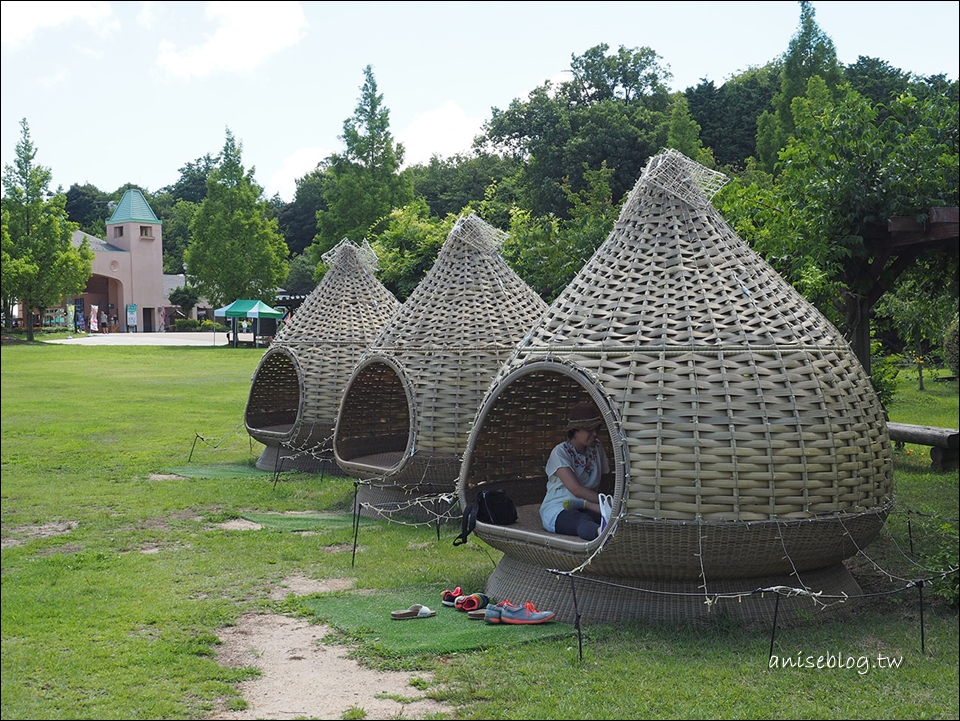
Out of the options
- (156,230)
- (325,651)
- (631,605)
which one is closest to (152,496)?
(325,651)

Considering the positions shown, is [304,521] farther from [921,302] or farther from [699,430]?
[921,302]

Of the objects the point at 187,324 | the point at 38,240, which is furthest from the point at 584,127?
the point at 38,240

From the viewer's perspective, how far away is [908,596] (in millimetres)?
6902

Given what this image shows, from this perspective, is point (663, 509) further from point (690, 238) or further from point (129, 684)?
point (129, 684)

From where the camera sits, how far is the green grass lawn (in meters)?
5.10

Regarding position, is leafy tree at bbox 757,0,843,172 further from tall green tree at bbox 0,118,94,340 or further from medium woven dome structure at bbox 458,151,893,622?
medium woven dome structure at bbox 458,151,893,622

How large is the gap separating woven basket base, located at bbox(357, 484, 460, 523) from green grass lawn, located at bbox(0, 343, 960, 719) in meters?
0.30

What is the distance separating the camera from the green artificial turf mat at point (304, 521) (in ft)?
33.2

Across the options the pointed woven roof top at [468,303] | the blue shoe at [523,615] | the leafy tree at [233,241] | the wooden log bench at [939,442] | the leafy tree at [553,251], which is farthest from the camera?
the leafy tree at [233,241]

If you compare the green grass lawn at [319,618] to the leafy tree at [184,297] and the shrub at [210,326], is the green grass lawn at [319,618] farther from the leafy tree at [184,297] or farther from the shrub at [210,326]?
the shrub at [210,326]

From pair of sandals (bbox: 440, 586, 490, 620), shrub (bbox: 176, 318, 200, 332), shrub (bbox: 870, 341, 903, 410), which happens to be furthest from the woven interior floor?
shrub (bbox: 176, 318, 200, 332)

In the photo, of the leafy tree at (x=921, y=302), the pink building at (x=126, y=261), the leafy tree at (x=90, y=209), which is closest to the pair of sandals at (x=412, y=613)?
the leafy tree at (x=921, y=302)

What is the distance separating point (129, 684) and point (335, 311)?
8691 millimetres

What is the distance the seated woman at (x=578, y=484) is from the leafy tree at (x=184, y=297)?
32830 mm
